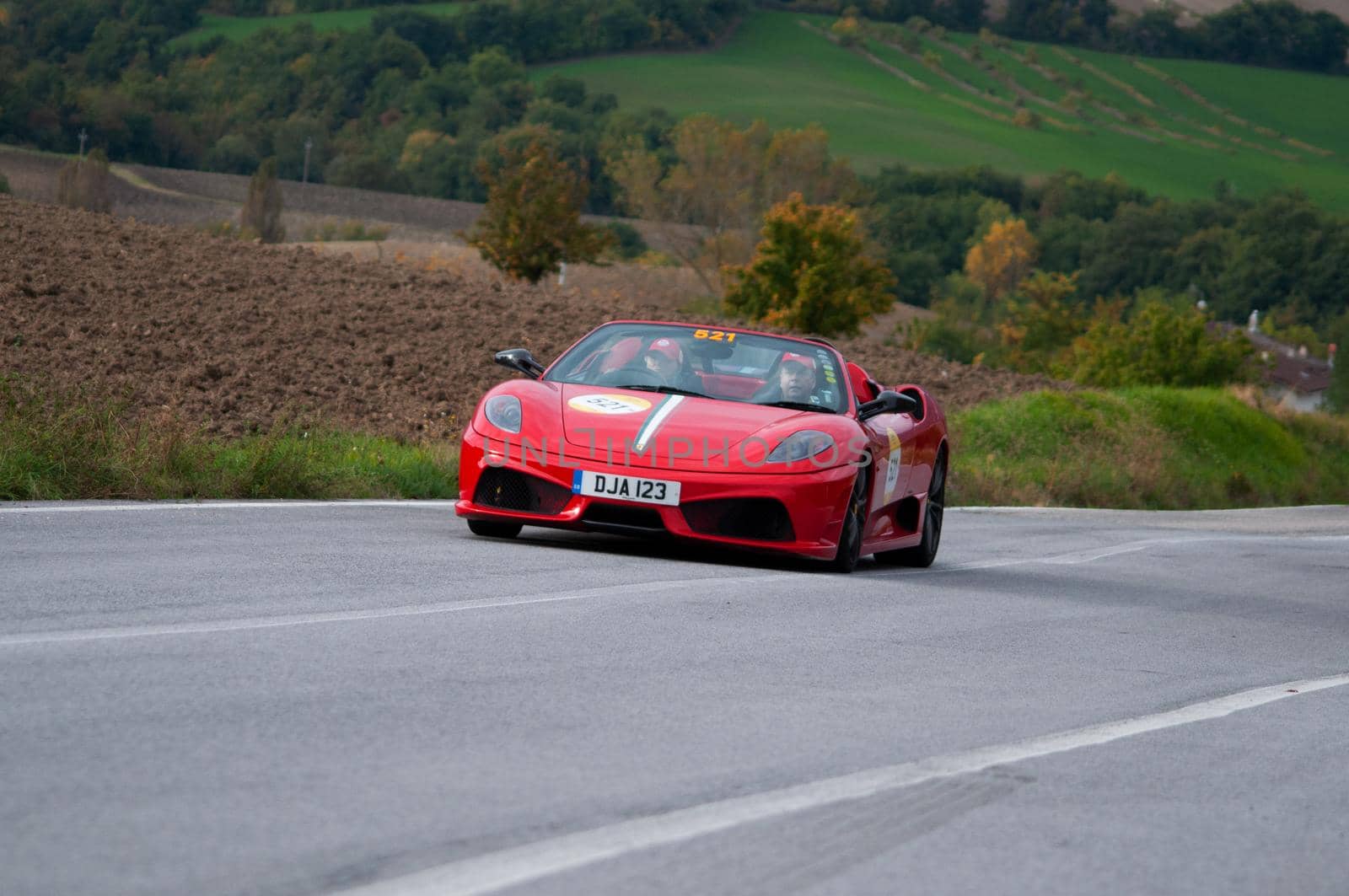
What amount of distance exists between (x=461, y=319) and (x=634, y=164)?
67.6 meters

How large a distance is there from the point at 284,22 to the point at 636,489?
146 metres

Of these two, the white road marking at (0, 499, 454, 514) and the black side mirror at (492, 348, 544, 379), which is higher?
the black side mirror at (492, 348, 544, 379)

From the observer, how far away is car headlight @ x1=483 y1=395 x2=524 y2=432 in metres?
10.5

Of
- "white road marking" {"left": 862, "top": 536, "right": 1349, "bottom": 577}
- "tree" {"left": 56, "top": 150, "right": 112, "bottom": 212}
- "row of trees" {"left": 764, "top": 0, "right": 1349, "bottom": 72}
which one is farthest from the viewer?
"row of trees" {"left": 764, "top": 0, "right": 1349, "bottom": 72}

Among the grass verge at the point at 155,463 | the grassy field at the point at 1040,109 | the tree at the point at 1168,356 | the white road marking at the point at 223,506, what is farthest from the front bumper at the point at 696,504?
the grassy field at the point at 1040,109

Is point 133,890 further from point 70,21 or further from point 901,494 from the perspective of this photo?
point 70,21

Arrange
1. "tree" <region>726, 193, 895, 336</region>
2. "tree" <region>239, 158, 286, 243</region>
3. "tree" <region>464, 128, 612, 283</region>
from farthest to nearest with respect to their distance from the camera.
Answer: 1. "tree" <region>239, 158, 286, 243</region>
2. "tree" <region>726, 193, 895, 336</region>
3. "tree" <region>464, 128, 612, 283</region>

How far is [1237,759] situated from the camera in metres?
6.19

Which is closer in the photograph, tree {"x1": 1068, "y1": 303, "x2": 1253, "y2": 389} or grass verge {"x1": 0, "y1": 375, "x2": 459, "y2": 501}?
grass verge {"x1": 0, "y1": 375, "x2": 459, "y2": 501}

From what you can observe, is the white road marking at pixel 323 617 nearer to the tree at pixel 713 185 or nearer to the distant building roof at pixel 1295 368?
the tree at pixel 713 185

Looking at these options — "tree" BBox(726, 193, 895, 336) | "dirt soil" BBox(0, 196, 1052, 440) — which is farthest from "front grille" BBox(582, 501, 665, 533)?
"tree" BBox(726, 193, 895, 336)

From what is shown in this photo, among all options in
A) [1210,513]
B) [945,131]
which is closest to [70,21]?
[945,131]

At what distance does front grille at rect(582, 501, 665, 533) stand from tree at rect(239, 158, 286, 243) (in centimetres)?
6145

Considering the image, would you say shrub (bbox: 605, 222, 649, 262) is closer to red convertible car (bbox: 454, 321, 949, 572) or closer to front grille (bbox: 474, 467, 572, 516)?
red convertible car (bbox: 454, 321, 949, 572)
